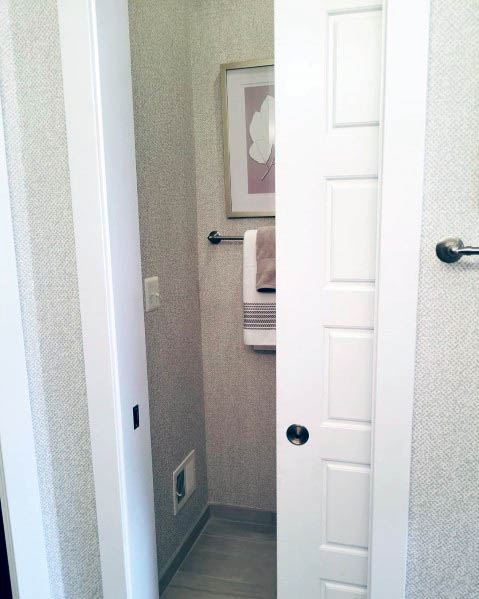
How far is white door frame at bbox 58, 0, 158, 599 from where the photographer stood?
101 centimetres

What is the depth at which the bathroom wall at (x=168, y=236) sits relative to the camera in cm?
160

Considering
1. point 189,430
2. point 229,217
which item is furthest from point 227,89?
point 189,430

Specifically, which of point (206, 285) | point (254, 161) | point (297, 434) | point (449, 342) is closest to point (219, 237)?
point (206, 285)

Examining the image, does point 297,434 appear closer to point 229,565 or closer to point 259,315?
point 259,315

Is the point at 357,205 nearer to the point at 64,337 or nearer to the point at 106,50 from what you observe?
the point at 106,50

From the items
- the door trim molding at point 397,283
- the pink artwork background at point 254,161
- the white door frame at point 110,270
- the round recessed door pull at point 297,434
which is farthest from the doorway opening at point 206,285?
the door trim molding at point 397,283

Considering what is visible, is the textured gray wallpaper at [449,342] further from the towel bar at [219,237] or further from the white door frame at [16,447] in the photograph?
the towel bar at [219,237]

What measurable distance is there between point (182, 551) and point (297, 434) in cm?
125

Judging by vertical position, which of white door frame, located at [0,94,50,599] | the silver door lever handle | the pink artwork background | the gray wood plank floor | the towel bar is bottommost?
the gray wood plank floor

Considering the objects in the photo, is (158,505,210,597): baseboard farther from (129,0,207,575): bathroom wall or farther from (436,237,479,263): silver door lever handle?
(436,237,479,263): silver door lever handle

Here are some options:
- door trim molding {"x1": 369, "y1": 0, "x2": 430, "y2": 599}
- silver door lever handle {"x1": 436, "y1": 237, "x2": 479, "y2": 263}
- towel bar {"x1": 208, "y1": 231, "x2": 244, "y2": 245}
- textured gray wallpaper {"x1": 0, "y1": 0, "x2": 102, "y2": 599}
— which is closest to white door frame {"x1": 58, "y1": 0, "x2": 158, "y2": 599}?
textured gray wallpaper {"x1": 0, "y1": 0, "x2": 102, "y2": 599}

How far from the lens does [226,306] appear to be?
2.12 metres

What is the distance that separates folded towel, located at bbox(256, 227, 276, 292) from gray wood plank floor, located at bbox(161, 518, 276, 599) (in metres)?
1.16

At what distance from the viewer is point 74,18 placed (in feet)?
3.26
